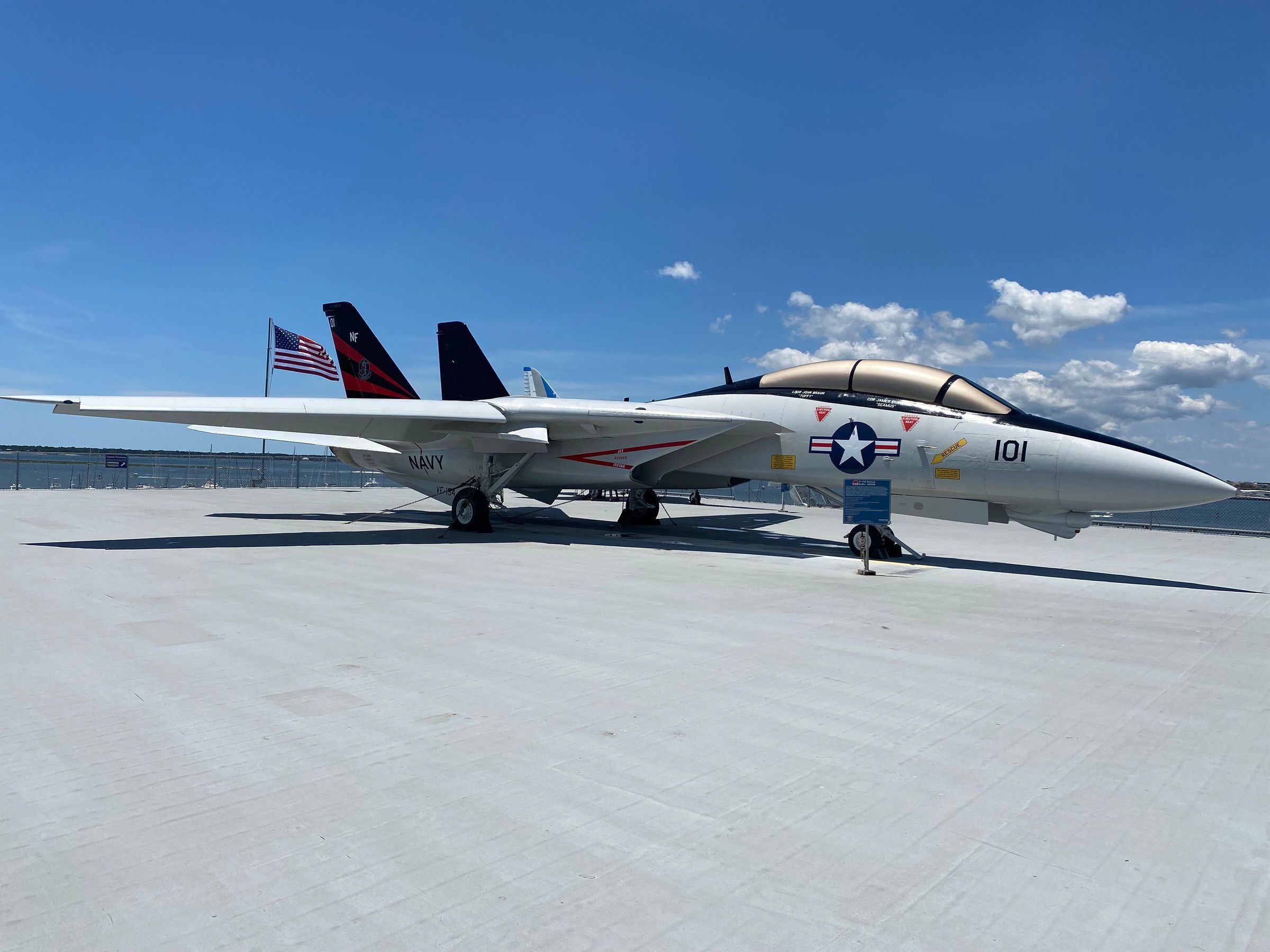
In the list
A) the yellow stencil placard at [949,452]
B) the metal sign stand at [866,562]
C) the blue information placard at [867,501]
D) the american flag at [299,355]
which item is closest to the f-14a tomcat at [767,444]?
the yellow stencil placard at [949,452]

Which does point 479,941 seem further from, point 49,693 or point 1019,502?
point 1019,502

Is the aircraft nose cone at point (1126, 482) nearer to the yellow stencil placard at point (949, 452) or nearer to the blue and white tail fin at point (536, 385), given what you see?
the yellow stencil placard at point (949, 452)

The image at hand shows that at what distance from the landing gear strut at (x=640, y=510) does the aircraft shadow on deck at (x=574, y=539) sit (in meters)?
0.37

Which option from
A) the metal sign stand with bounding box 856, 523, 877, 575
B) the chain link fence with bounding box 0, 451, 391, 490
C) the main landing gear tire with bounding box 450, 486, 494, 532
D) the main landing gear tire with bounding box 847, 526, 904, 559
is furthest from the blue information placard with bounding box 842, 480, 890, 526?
the chain link fence with bounding box 0, 451, 391, 490

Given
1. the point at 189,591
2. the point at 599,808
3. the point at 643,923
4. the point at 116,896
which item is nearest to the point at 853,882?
the point at 643,923

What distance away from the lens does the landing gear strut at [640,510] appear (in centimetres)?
1686

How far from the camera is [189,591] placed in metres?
7.66

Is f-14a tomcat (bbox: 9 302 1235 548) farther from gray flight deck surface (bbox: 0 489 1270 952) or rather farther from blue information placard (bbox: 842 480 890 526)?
gray flight deck surface (bbox: 0 489 1270 952)

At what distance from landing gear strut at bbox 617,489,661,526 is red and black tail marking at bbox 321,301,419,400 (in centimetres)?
617

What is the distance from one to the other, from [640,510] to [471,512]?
3.73 metres

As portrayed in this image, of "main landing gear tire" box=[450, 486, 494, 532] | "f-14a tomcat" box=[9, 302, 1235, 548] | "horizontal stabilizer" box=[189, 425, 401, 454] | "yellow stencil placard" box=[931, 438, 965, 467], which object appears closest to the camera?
"f-14a tomcat" box=[9, 302, 1235, 548]

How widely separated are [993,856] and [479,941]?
177 cm

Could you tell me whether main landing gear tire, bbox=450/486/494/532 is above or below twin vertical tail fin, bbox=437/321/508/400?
below

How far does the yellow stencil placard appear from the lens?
36.4 ft
